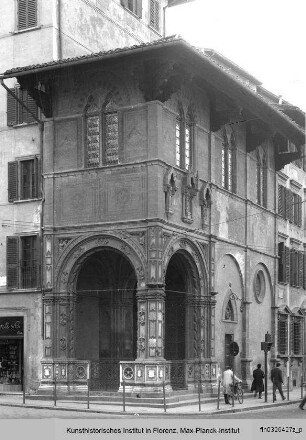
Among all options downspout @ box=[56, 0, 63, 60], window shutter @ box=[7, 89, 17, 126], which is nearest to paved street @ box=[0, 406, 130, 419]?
window shutter @ box=[7, 89, 17, 126]

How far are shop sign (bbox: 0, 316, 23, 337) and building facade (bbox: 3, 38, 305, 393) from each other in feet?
3.03

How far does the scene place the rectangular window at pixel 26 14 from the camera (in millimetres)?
33906

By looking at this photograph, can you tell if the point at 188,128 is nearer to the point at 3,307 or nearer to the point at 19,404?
the point at 3,307

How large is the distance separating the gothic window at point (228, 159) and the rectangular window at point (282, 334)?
27.6 ft

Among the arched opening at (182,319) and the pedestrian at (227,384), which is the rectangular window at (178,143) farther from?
the pedestrian at (227,384)

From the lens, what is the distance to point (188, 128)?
33250 millimetres

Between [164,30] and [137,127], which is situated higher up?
[164,30]

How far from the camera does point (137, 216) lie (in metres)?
30.8

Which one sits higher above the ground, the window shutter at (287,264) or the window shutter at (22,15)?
the window shutter at (22,15)

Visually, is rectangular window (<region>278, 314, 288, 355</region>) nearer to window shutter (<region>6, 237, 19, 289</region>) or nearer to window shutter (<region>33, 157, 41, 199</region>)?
window shutter (<region>6, 237, 19, 289</region>)

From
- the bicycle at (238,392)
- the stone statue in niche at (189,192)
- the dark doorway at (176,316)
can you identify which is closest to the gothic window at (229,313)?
the dark doorway at (176,316)
